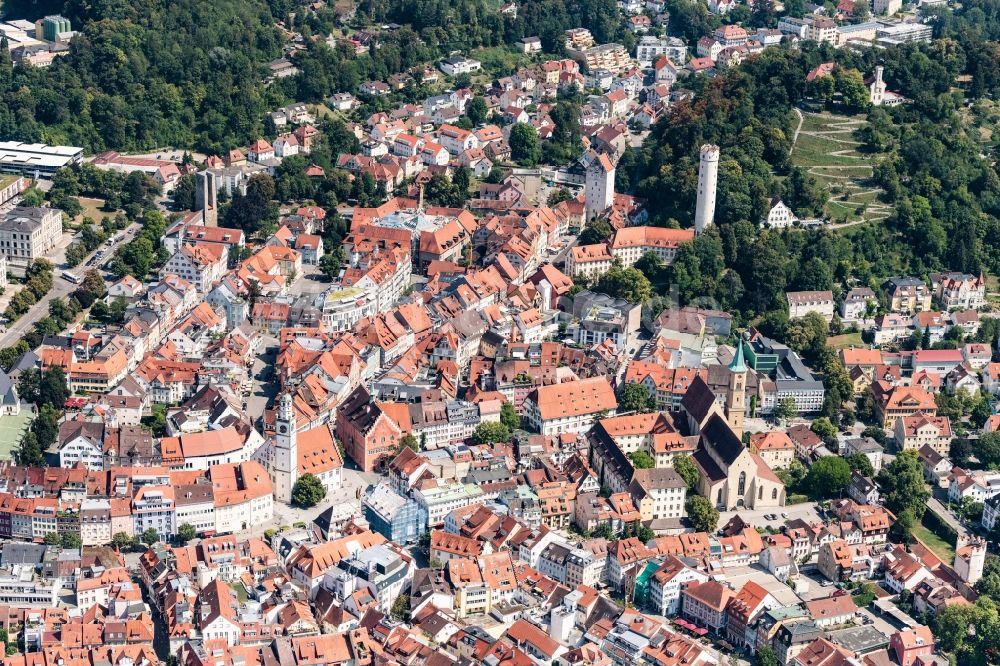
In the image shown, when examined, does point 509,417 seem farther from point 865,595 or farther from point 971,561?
point 971,561

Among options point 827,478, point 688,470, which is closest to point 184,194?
point 688,470

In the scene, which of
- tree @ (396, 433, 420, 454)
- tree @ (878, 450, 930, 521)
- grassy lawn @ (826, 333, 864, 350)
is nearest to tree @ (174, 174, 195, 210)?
tree @ (396, 433, 420, 454)

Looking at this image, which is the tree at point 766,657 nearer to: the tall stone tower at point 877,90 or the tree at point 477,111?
the tall stone tower at point 877,90

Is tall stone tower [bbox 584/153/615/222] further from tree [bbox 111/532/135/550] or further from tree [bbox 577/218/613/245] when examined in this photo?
tree [bbox 111/532/135/550]

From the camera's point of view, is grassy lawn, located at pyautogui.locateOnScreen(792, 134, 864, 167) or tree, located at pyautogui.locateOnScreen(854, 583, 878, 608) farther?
grassy lawn, located at pyautogui.locateOnScreen(792, 134, 864, 167)

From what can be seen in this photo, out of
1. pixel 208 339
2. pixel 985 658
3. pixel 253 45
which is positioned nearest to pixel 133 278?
pixel 208 339
